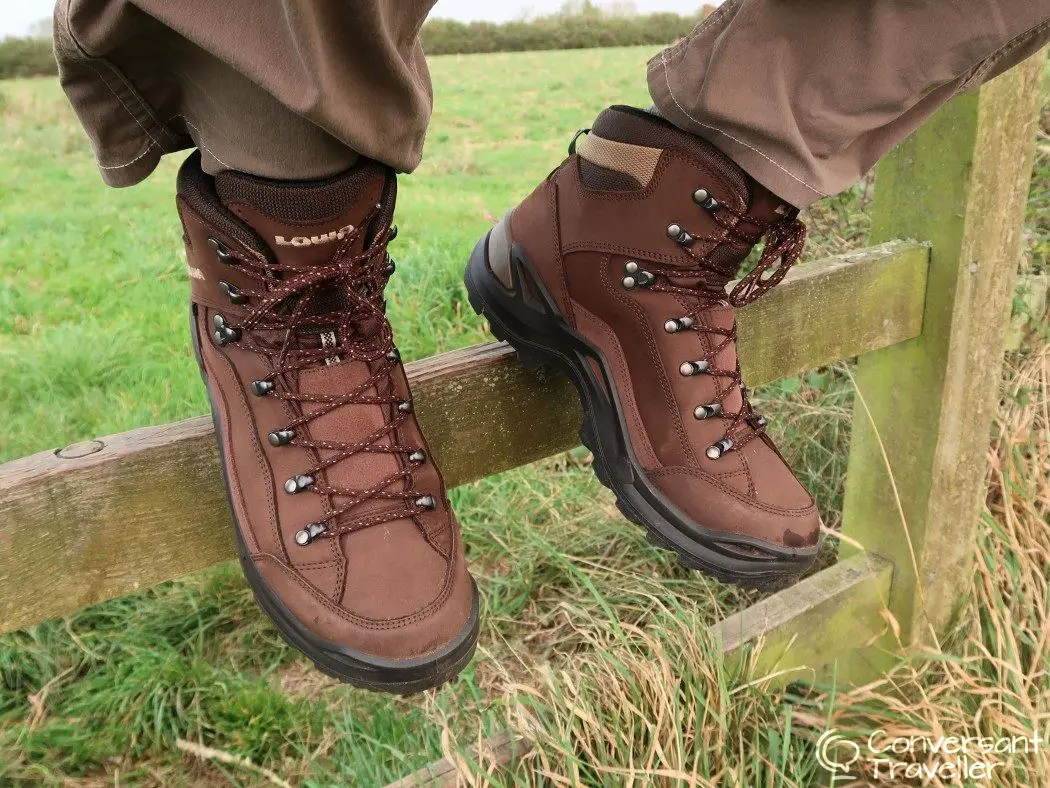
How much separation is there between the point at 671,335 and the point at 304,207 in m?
0.41

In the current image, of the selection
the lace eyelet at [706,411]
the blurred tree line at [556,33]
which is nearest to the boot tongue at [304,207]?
the lace eyelet at [706,411]

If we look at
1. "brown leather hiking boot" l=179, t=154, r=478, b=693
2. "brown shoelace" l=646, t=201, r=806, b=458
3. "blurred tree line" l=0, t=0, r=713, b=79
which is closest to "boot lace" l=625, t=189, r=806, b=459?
"brown shoelace" l=646, t=201, r=806, b=458

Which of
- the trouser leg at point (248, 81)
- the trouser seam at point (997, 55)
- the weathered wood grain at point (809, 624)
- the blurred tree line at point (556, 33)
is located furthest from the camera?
the blurred tree line at point (556, 33)

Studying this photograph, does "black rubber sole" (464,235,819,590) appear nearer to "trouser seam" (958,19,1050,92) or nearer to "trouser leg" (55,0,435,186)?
"trouser leg" (55,0,435,186)

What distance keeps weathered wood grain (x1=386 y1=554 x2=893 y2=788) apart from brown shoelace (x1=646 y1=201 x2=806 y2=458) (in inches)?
19.4

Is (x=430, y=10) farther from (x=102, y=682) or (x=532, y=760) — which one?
(x=102, y=682)

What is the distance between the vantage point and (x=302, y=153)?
708mm

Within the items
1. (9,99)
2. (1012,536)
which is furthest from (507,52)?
(1012,536)

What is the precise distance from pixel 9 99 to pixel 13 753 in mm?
8023

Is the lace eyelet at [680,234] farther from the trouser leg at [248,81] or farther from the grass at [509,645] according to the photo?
the grass at [509,645]

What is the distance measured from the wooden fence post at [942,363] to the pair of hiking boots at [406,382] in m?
0.60

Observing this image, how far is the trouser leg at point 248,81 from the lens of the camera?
→ 63 cm

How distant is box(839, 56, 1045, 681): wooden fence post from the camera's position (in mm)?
1356

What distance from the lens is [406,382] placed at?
0.87 metres
